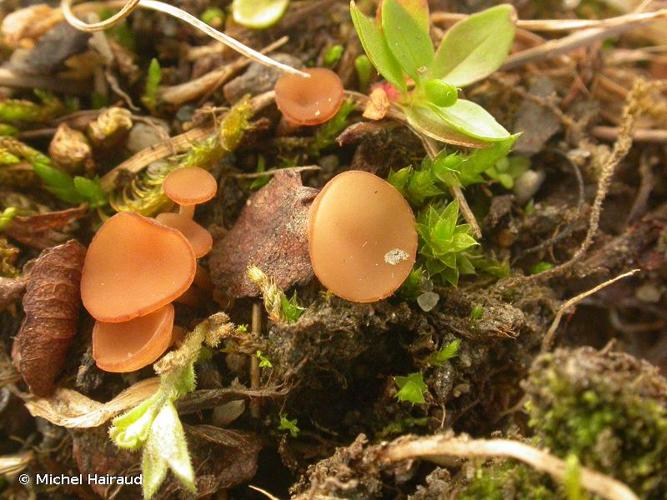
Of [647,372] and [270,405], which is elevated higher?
[647,372]

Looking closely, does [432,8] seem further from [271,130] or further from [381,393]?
[381,393]

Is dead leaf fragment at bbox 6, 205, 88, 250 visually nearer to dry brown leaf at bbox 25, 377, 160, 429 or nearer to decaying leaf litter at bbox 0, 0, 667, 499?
decaying leaf litter at bbox 0, 0, 667, 499

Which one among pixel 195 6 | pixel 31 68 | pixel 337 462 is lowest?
pixel 337 462

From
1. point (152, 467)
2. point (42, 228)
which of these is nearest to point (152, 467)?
point (152, 467)

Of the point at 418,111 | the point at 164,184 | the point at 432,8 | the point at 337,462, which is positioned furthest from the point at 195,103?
the point at 337,462

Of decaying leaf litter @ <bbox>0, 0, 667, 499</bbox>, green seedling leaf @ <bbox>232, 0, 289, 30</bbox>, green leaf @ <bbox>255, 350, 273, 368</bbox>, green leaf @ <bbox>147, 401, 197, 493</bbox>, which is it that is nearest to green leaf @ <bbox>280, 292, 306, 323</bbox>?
decaying leaf litter @ <bbox>0, 0, 667, 499</bbox>

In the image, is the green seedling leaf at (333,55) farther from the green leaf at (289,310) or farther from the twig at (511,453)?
the twig at (511,453)

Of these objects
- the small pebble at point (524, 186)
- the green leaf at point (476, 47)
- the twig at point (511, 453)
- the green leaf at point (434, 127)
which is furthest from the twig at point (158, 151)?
the twig at point (511, 453)
